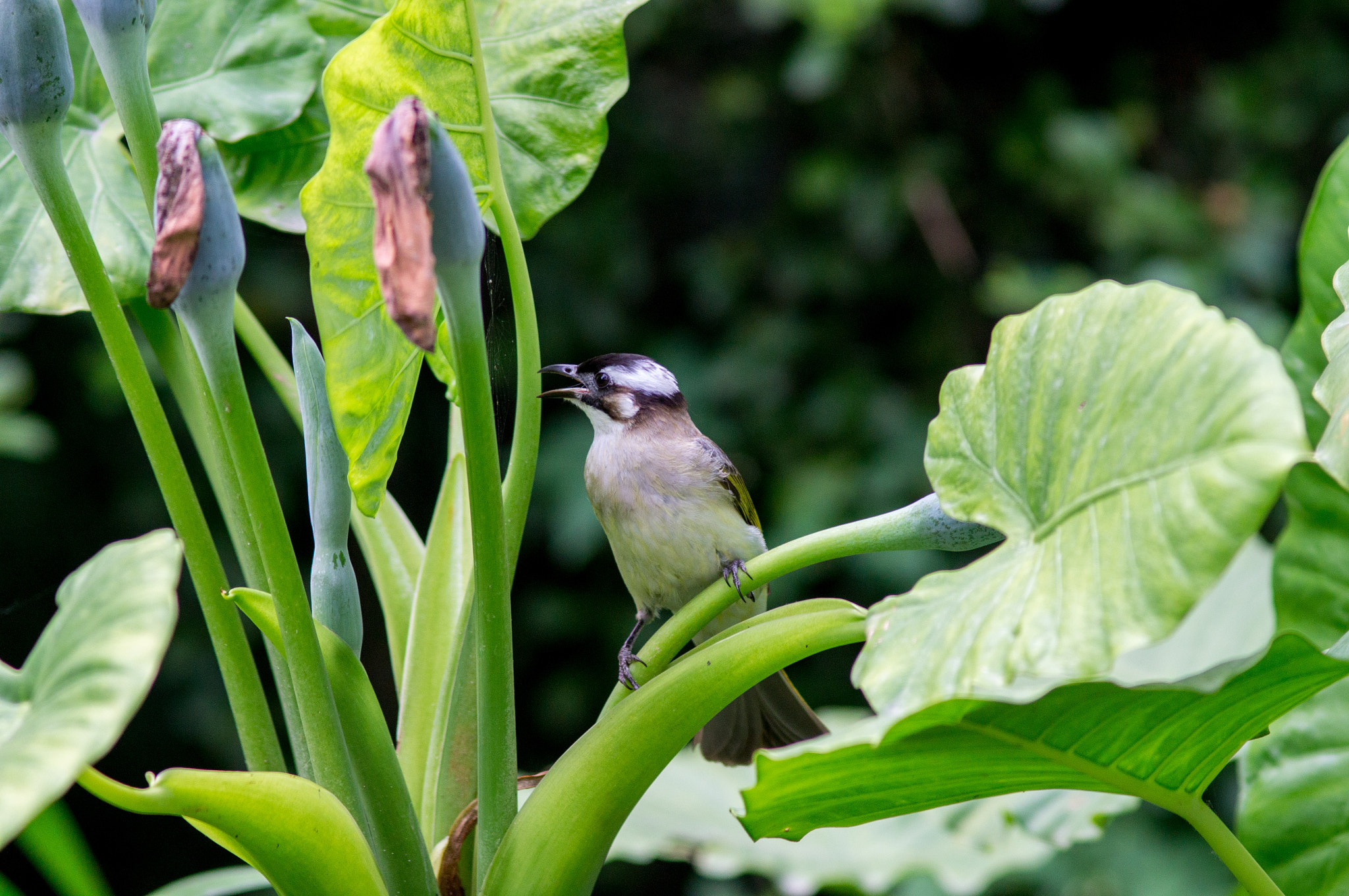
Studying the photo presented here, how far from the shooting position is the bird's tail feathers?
1126 millimetres

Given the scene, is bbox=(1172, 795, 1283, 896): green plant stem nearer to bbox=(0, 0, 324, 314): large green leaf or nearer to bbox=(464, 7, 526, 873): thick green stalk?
bbox=(464, 7, 526, 873): thick green stalk

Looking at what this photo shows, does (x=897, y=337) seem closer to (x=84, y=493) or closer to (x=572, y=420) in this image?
(x=572, y=420)

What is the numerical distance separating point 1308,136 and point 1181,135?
0.32 metres

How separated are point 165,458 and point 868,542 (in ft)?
1.40

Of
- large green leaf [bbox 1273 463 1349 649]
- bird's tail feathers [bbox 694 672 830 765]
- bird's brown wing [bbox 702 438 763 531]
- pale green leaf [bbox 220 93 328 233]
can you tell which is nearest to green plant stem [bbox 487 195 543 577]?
pale green leaf [bbox 220 93 328 233]

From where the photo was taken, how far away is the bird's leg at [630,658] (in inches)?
31.1

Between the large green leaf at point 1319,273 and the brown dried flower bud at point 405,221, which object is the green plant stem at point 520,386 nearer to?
the brown dried flower bud at point 405,221

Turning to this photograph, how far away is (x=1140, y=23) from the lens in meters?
3.15

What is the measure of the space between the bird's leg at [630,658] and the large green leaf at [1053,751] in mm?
139

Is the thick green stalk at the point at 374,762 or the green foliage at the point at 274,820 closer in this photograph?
the green foliage at the point at 274,820

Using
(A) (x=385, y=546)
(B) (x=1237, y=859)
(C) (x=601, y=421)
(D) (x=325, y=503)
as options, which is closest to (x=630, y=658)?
(A) (x=385, y=546)

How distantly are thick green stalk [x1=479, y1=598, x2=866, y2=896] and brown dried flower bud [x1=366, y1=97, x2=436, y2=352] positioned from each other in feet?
0.88

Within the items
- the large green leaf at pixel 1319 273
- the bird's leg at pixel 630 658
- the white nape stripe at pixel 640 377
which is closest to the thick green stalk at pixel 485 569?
the bird's leg at pixel 630 658

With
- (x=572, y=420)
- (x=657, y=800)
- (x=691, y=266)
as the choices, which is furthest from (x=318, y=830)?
(x=691, y=266)
